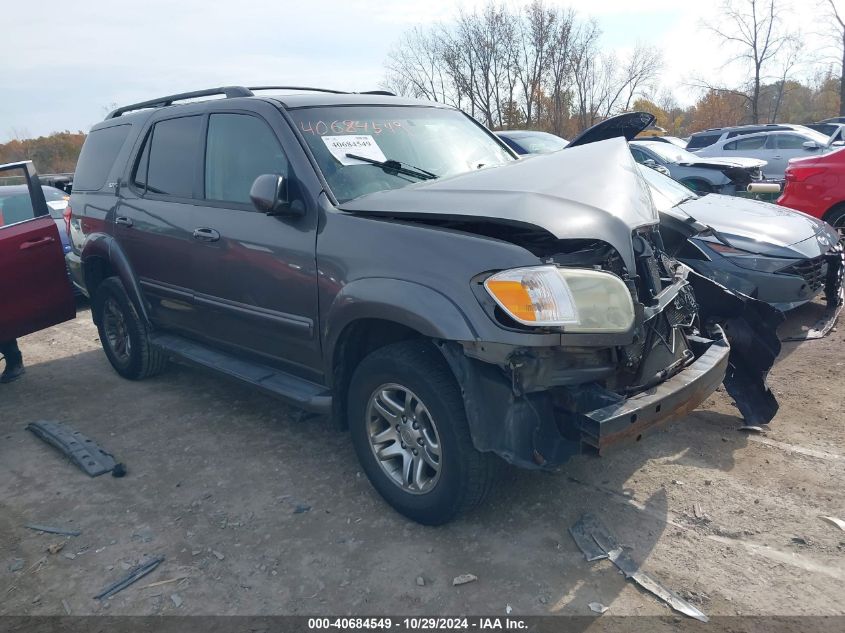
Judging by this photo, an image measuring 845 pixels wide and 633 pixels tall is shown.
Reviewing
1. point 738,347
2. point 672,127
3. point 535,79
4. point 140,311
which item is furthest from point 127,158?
point 672,127

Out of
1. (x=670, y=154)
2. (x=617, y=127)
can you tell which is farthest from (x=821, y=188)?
(x=617, y=127)

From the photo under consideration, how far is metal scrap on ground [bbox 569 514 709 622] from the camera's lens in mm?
2517

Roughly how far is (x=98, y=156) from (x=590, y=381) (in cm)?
452

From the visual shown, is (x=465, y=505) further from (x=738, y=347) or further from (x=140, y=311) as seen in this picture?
(x=140, y=311)

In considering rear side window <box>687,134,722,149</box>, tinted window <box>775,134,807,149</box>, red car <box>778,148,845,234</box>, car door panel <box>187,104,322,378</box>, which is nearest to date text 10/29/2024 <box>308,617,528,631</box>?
car door panel <box>187,104,322,378</box>

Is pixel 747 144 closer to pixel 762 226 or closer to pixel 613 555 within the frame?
pixel 762 226

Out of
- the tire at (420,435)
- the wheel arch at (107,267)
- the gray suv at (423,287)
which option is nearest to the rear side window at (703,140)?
the gray suv at (423,287)

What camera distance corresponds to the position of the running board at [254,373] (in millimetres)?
3445

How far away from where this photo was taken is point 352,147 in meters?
3.59

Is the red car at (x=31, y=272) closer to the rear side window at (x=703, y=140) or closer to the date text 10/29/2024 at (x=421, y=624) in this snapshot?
the date text 10/29/2024 at (x=421, y=624)

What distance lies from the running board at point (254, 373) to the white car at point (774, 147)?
50.0 ft

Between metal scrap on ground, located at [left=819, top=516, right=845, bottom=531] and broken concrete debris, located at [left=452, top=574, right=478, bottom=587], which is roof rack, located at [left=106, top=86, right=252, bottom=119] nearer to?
broken concrete debris, located at [left=452, top=574, right=478, bottom=587]

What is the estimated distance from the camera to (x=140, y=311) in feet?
15.9

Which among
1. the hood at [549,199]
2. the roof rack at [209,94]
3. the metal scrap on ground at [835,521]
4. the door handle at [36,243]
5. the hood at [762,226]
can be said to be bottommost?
the metal scrap on ground at [835,521]
